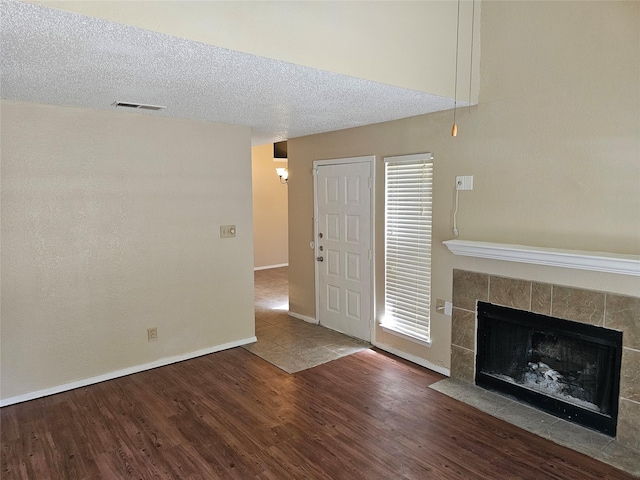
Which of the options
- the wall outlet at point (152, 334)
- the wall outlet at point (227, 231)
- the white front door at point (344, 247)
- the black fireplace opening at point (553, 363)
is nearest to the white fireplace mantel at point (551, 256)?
the black fireplace opening at point (553, 363)

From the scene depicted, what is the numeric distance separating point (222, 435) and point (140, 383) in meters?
1.22

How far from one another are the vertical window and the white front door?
0.26m

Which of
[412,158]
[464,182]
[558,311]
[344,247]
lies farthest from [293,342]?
[558,311]

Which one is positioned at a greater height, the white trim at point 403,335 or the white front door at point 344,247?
the white front door at point 344,247

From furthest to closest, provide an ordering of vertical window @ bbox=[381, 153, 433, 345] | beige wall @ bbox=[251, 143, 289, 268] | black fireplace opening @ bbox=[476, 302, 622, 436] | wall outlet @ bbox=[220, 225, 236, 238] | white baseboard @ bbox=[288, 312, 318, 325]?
1. beige wall @ bbox=[251, 143, 289, 268]
2. white baseboard @ bbox=[288, 312, 318, 325]
3. wall outlet @ bbox=[220, 225, 236, 238]
4. vertical window @ bbox=[381, 153, 433, 345]
5. black fireplace opening @ bbox=[476, 302, 622, 436]

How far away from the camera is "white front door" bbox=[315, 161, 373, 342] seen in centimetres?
465

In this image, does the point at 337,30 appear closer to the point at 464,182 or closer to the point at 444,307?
the point at 464,182

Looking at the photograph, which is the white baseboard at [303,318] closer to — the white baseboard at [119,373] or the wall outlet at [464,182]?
the white baseboard at [119,373]

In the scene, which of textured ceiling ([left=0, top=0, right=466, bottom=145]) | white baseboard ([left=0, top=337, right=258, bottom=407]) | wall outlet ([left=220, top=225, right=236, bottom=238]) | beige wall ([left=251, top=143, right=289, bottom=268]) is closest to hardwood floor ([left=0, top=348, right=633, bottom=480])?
white baseboard ([left=0, top=337, right=258, bottom=407])

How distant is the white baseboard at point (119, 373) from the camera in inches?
136

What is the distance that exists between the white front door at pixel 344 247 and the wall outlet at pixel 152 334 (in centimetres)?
201

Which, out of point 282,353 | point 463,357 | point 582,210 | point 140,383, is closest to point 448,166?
point 582,210

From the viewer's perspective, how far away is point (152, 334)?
4.08m

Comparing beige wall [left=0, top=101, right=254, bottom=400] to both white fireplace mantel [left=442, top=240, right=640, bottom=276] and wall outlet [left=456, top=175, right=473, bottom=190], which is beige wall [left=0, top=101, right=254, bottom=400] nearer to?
wall outlet [left=456, top=175, right=473, bottom=190]
